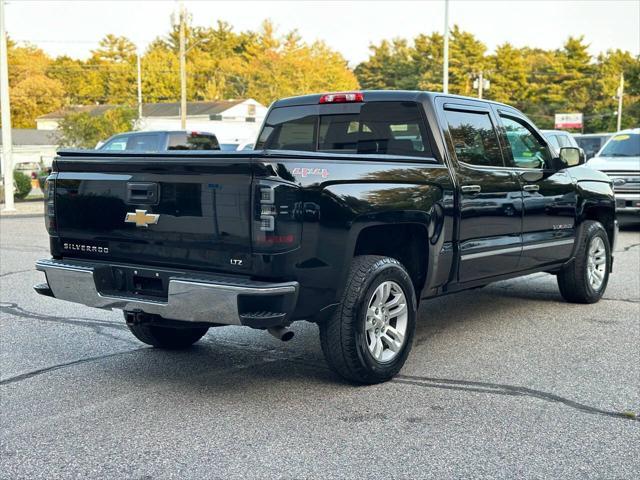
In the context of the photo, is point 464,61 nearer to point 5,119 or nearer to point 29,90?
point 29,90

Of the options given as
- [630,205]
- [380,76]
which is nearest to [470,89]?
[380,76]

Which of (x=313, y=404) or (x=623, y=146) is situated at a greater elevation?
(x=623, y=146)

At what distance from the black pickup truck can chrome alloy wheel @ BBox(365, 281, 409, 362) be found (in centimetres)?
1

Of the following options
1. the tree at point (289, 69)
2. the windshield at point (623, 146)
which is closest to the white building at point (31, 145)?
the tree at point (289, 69)

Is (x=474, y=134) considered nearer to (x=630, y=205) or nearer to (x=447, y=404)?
(x=447, y=404)

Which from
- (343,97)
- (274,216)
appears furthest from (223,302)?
(343,97)

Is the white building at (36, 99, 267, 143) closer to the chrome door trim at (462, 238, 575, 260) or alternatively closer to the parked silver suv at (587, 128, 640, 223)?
the parked silver suv at (587, 128, 640, 223)

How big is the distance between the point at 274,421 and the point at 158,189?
5.14 feet

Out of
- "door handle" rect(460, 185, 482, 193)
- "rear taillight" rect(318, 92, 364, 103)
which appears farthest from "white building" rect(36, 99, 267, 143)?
"door handle" rect(460, 185, 482, 193)

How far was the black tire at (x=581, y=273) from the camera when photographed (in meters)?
8.08

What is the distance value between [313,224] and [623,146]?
13.6 m

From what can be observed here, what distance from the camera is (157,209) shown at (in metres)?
5.00

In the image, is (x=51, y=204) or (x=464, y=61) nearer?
(x=51, y=204)

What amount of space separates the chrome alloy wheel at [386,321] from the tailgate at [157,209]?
3.55 feet
